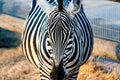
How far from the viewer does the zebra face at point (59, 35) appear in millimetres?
2674

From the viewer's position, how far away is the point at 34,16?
12.4 feet

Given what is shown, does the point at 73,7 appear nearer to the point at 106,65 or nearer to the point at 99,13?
the point at 106,65

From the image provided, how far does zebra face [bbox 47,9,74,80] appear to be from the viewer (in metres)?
2.67

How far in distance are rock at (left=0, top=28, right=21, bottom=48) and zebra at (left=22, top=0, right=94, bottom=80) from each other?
2.88m

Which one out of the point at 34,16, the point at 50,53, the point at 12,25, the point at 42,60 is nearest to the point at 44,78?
the point at 42,60

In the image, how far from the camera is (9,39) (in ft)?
22.3

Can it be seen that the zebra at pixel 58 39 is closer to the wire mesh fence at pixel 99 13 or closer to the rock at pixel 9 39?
the wire mesh fence at pixel 99 13

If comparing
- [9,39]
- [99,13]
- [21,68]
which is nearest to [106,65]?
[99,13]

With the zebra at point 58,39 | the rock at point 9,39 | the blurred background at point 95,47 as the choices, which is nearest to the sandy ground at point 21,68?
the blurred background at point 95,47

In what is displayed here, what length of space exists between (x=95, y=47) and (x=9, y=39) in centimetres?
207

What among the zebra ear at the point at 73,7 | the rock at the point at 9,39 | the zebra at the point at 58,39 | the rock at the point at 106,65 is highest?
the zebra ear at the point at 73,7

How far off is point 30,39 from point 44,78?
51 cm

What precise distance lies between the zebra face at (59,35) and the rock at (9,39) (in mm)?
3854

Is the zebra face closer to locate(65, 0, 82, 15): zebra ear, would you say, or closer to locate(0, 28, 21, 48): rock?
locate(65, 0, 82, 15): zebra ear
